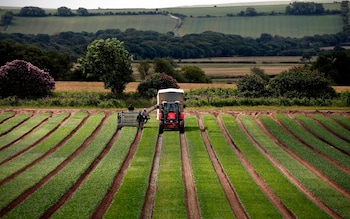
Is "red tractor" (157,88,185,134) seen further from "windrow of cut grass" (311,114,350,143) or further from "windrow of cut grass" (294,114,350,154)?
"windrow of cut grass" (311,114,350,143)

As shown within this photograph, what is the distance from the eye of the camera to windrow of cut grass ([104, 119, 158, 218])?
24578 millimetres

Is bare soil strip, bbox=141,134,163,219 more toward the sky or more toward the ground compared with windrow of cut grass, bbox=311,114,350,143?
more toward the sky

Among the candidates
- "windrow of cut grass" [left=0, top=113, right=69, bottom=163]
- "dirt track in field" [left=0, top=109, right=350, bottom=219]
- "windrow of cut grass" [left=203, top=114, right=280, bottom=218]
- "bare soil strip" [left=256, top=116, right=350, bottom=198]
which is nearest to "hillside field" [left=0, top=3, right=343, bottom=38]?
"windrow of cut grass" [left=0, top=113, right=69, bottom=163]

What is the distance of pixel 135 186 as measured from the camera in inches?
1144

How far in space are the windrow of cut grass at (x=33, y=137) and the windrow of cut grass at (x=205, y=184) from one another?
11437mm

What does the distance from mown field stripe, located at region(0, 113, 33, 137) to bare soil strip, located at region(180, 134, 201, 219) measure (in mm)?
15532

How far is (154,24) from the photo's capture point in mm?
193500

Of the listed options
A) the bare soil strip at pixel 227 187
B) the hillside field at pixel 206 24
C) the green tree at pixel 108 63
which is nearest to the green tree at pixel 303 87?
the green tree at pixel 108 63

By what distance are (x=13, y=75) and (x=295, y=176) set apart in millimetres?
42865

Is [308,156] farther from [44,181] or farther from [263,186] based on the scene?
[44,181]

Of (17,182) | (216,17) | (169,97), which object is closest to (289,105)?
(169,97)

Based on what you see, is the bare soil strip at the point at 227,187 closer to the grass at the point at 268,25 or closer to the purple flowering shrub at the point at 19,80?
the purple flowering shrub at the point at 19,80

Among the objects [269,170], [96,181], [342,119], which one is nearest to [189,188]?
[96,181]

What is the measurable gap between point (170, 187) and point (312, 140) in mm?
17742
